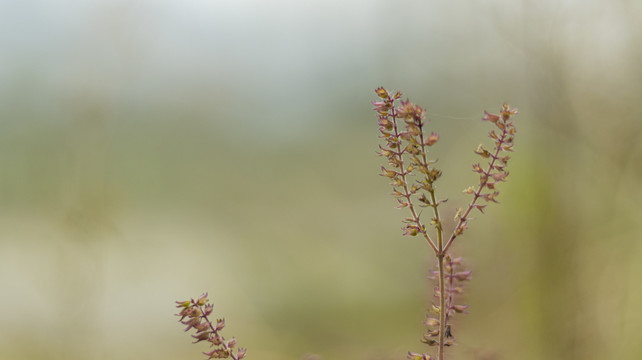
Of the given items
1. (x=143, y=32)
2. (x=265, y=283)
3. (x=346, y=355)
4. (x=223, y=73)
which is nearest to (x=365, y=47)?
(x=223, y=73)

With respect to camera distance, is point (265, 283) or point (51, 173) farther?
point (265, 283)

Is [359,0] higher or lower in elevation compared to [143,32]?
higher

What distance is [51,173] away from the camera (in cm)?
120

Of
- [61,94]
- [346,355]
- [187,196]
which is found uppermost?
[61,94]

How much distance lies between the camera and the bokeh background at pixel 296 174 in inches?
46.9

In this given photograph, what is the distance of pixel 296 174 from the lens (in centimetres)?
131

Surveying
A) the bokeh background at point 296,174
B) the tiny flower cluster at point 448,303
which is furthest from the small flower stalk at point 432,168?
the bokeh background at point 296,174

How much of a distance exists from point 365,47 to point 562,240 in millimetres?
675

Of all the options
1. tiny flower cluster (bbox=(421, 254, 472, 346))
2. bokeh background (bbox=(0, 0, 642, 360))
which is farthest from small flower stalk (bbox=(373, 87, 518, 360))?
bokeh background (bbox=(0, 0, 642, 360))

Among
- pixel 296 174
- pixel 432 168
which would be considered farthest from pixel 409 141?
pixel 296 174

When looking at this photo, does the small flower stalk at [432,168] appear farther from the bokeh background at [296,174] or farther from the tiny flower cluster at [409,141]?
the bokeh background at [296,174]

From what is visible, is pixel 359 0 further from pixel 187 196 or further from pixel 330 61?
pixel 187 196

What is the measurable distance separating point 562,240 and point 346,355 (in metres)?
0.60

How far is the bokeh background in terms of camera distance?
1.19 meters
